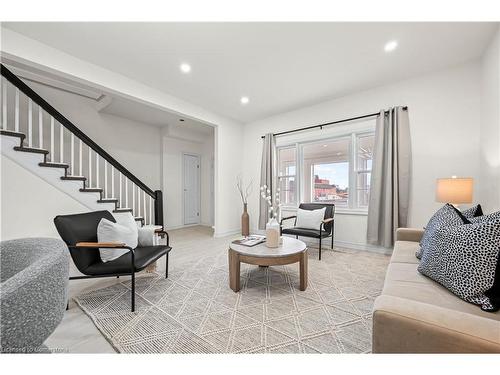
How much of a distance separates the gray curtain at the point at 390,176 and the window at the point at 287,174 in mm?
1557

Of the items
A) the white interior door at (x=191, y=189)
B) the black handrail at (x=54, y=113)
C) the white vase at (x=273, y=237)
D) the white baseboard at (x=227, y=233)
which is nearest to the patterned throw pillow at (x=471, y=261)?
the white vase at (x=273, y=237)

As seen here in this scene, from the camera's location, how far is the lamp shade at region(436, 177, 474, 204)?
2.25 metres

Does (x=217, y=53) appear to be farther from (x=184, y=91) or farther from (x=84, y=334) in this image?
(x=84, y=334)

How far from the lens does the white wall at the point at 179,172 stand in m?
5.45

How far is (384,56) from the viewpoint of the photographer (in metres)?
2.57

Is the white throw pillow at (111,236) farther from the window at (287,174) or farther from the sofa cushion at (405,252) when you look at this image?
the window at (287,174)

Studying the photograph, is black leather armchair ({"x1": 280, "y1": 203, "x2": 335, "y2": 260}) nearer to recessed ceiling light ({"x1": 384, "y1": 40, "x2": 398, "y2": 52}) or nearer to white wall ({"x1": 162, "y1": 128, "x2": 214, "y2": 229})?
recessed ceiling light ({"x1": 384, "y1": 40, "x2": 398, "y2": 52})

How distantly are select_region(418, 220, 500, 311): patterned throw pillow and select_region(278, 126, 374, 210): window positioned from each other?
245cm

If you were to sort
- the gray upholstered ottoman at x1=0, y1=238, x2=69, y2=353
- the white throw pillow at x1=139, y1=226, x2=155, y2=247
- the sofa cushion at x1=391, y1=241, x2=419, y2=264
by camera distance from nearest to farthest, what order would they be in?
the gray upholstered ottoman at x1=0, y1=238, x2=69, y2=353, the sofa cushion at x1=391, y1=241, x2=419, y2=264, the white throw pillow at x1=139, y1=226, x2=155, y2=247

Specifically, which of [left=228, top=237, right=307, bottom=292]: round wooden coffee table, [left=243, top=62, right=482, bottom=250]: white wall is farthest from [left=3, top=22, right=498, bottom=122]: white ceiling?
[left=228, top=237, right=307, bottom=292]: round wooden coffee table

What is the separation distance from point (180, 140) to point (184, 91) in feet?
7.81
